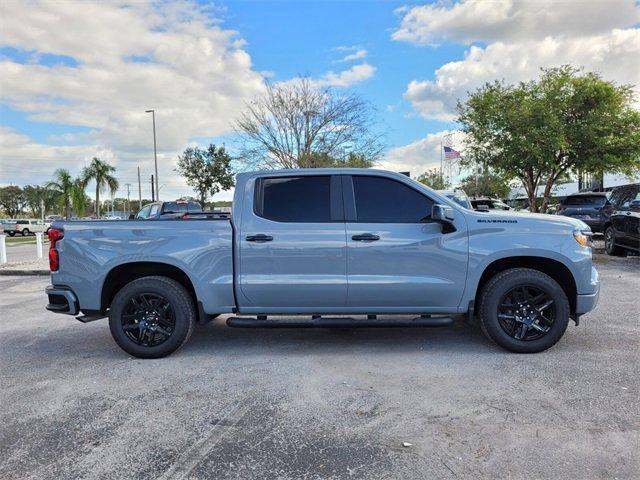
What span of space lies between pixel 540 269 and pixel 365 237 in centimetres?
190

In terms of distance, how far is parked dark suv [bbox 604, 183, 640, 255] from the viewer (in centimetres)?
1124

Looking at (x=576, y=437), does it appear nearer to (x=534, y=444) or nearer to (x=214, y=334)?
(x=534, y=444)

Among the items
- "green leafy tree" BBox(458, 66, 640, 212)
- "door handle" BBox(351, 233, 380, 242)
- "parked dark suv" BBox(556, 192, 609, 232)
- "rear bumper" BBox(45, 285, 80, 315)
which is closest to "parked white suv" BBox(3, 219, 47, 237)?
"green leafy tree" BBox(458, 66, 640, 212)

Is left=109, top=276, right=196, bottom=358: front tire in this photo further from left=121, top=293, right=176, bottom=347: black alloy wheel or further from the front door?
the front door

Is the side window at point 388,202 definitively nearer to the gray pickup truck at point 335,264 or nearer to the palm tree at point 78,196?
the gray pickup truck at point 335,264

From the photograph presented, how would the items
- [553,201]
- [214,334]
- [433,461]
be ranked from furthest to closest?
[553,201] → [214,334] → [433,461]

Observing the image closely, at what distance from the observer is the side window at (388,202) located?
492cm

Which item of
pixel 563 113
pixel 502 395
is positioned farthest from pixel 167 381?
pixel 563 113

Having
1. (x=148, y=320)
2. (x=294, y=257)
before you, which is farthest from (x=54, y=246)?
(x=294, y=257)

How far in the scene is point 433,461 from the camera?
2.98 m

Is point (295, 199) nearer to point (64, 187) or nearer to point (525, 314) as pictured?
point (525, 314)

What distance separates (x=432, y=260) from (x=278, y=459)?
2.53m

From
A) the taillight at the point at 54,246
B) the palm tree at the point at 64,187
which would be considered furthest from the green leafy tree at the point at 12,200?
the taillight at the point at 54,246

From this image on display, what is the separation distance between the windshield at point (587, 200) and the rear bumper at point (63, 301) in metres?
15.1
